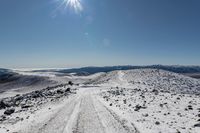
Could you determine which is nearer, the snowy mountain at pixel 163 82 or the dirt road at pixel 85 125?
the dirt road at pixel 85 125

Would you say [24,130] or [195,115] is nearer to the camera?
[24,130]

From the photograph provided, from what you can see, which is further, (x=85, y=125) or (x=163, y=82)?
(x=163, y=82)

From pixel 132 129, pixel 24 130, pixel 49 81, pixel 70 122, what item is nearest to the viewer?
pixel 132 129

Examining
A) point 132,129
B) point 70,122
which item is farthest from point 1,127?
point 132,129

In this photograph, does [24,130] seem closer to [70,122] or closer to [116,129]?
[70,122]

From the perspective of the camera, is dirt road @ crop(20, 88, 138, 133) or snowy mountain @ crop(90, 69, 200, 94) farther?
snowy mountain @ crop(90, 69, 200, 94)

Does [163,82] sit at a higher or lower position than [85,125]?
lower

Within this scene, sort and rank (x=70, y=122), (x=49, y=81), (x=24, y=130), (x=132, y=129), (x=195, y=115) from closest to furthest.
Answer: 1. (x=132, y=129)
2. (x=24, y=130)
3. (x=70, y=122)
4. (x=195, y=115)
5. (x=49, y=81)

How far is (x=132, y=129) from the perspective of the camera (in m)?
10.7

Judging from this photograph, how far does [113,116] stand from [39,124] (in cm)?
446

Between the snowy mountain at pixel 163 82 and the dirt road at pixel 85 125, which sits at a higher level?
the dirt road at pixel 85 125

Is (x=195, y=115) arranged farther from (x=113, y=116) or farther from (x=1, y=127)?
(x=1, y=127)

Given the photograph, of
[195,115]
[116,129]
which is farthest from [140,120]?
[195,115]

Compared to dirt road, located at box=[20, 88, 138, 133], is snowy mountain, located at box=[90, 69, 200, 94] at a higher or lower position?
lower
